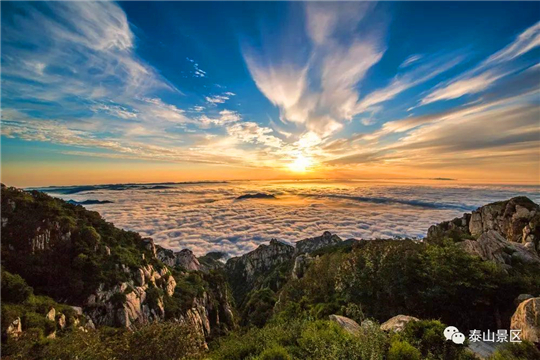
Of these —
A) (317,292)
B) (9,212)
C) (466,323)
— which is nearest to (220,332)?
(317,292)

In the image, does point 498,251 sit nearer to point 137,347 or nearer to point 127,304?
point 137,347

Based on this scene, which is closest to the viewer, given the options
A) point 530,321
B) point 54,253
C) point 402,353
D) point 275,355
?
point 402,353

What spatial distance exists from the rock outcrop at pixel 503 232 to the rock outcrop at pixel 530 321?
1669cm

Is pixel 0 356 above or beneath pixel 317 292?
above

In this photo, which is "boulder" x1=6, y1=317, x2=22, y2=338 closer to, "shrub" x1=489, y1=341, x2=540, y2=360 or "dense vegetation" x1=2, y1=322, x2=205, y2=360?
"dense vegetation" x1=2, y1=322, x2=205, y2=360

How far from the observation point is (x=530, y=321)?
12008mm

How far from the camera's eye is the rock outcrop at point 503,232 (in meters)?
26.5

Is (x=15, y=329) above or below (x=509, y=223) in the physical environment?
below

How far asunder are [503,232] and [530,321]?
4589cm

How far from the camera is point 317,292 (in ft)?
137

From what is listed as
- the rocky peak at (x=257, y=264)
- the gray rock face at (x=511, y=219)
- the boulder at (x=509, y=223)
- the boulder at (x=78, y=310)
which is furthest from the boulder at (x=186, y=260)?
the gray rock face at (x=511, y=219)

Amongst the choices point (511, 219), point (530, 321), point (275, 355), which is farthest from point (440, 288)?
point (511, 219)

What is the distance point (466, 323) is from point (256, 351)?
17031mm

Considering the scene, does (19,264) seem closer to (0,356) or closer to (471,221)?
(0,356)
